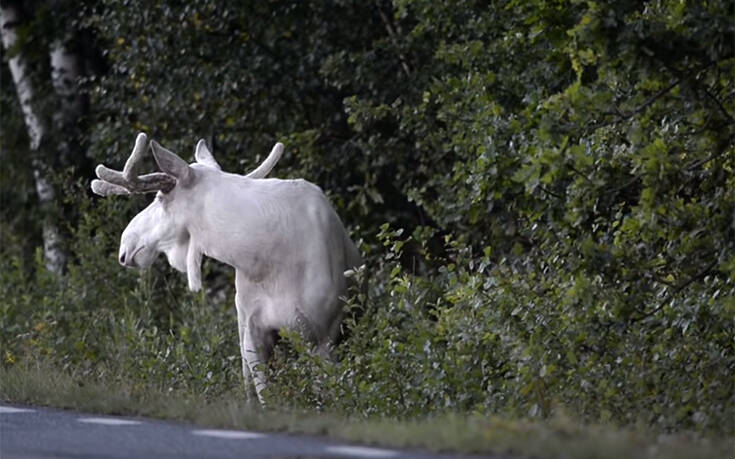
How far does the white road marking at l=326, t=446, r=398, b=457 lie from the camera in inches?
278

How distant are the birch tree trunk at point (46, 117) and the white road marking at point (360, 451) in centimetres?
1234

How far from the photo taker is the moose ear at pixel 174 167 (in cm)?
1116

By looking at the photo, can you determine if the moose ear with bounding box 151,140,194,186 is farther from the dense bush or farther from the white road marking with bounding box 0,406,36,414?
the white road marking with bounding box 0,406,36,414

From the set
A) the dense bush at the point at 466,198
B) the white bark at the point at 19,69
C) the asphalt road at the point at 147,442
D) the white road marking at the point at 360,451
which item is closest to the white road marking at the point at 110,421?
the asphalt road at the point at 147,442

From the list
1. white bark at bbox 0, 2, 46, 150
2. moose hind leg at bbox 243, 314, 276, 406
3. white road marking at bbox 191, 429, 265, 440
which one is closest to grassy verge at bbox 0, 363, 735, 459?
white road marking at bbox 191, 429, 265, 440

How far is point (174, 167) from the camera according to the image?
11.2 meters

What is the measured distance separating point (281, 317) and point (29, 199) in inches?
478

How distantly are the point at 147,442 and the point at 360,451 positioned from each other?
1.28 metres

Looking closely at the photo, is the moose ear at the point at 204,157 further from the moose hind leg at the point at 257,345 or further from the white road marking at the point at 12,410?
the white road marking at the point at 12,410

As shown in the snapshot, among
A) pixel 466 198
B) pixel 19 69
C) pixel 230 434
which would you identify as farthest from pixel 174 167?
pixel 19 69

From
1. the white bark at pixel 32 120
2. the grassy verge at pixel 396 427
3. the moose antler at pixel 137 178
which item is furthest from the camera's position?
the white bark at pixel 32 120

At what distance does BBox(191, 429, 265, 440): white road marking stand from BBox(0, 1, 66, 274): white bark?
11.3 m

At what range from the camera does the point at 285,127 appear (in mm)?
17344

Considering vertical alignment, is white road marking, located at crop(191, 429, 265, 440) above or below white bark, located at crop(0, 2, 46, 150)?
below
